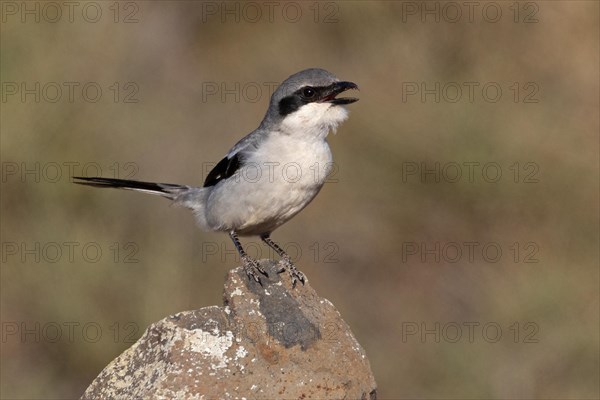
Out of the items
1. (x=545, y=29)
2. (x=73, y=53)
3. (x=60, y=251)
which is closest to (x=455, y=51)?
(x=545, y=29)

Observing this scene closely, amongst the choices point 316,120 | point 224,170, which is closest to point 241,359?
point 316,120

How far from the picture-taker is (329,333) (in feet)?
20.3

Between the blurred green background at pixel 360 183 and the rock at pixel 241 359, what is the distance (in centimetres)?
527

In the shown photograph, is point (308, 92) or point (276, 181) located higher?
point (308, 92)

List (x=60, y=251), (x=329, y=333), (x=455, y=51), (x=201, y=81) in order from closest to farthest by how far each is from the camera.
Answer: (x=329, y=333), (x=60, y=251), (x=455, y=51), (x=201, y=81)

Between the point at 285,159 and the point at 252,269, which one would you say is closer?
the point at 252,269

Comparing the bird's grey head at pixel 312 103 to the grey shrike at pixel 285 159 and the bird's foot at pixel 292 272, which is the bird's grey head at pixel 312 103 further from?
the bird's foot at pixel 292 272

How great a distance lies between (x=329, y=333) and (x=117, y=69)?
856cm

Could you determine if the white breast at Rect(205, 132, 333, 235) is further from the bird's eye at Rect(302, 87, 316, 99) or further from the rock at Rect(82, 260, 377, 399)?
the rock at Rect(82, 260, 377, 399)

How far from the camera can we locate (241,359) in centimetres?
578

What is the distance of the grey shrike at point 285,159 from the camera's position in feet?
25.1

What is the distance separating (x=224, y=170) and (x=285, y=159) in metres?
0.87

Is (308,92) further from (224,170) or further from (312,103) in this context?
(224,170)

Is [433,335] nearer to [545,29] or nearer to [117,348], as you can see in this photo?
[117,348]
